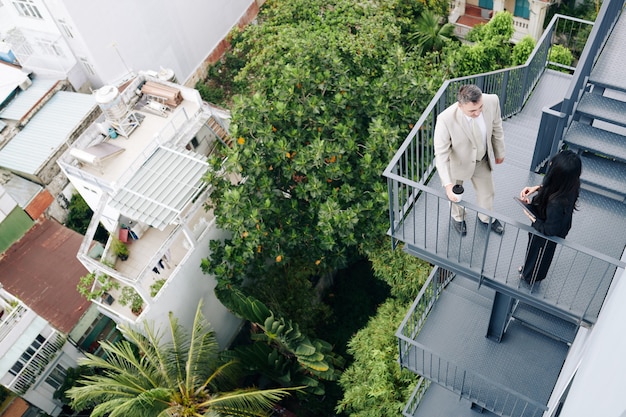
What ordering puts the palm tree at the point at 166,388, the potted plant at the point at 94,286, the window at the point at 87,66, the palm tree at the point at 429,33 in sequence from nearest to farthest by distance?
the palm tree at the point at 166,388 < the potted plant at the point at 94,286 < the window at the point at 87,66 < the palm tree at the point at 429,33

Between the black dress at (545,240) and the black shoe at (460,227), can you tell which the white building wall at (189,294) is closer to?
the black shoe at (460,227)

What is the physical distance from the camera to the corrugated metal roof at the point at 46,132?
19.8 meters

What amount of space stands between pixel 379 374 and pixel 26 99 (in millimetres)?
16975

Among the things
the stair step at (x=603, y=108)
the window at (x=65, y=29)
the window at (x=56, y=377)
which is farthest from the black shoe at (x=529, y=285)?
the window at (x=65, y=29)

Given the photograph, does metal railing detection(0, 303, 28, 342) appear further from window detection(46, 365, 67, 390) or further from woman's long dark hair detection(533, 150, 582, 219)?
woman's long dark hair detection(533, 150, 582, 219)

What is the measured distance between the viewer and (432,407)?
11844mm

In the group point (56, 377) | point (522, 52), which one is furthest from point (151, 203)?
point (522, 52)

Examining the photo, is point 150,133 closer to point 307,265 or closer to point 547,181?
point 307,265

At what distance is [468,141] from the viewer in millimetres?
7434

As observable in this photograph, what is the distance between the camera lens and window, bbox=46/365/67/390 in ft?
54.0

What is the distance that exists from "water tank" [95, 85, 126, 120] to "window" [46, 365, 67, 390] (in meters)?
7.58

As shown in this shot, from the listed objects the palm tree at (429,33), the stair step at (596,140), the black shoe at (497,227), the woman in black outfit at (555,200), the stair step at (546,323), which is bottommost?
the woman in black outfit at (555,200)

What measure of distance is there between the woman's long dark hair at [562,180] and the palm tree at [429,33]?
57.4 feet

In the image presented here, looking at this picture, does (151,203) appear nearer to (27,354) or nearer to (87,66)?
(27,354)
